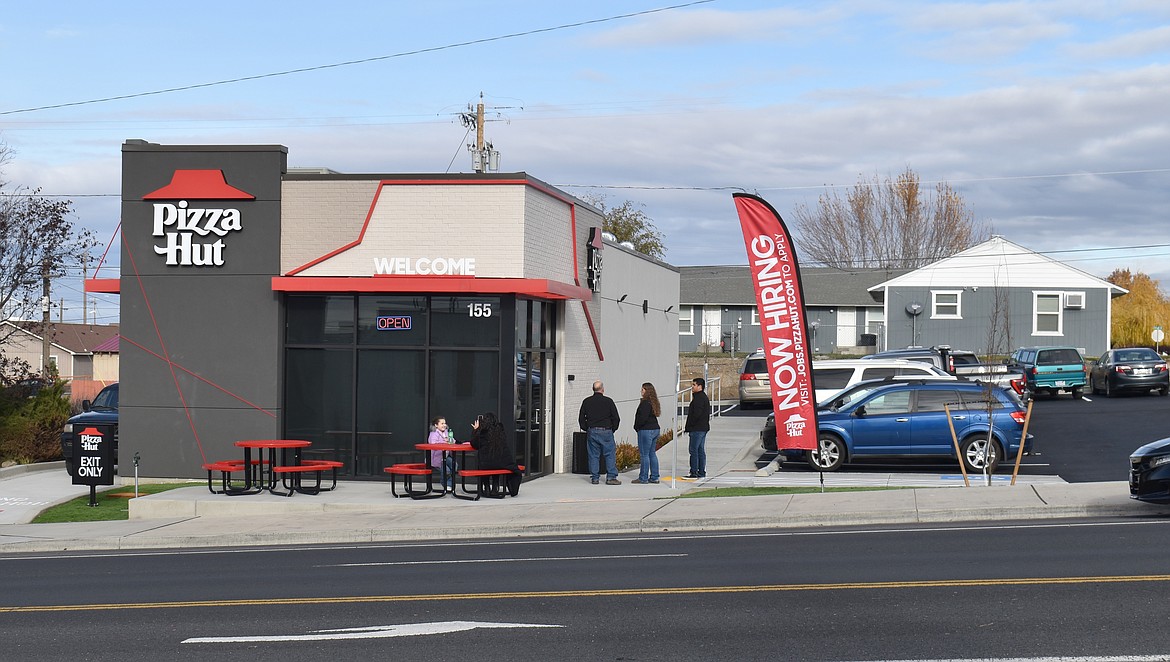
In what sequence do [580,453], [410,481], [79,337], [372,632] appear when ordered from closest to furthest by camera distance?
[372,632]
[410,481]
[580,453]
[79,337]

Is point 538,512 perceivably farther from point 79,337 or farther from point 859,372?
point 79,337

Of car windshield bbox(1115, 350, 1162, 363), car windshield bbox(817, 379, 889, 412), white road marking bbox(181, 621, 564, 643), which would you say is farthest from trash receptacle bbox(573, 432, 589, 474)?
car windshield bbox(1115, 350, 1162, 363)

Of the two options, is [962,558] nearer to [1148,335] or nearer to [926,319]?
[926,319]

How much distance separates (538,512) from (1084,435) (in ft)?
52.5

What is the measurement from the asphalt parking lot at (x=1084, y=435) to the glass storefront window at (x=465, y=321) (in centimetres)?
659

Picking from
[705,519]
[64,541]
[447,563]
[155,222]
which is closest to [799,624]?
[447,563]

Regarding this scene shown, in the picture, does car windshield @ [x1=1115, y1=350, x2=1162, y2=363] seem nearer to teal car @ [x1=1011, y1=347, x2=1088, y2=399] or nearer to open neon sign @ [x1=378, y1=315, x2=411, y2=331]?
teal car @ [x1=1011, y1=347, x2=1088, y2=399]

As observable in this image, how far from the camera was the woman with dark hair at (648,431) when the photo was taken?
64.2 ft

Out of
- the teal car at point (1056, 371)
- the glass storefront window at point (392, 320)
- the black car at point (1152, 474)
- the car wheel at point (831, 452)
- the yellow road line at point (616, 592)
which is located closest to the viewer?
the yellow road line at point (616, 592)

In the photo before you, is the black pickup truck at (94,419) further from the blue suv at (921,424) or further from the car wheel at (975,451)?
the car wheel at (975,451)

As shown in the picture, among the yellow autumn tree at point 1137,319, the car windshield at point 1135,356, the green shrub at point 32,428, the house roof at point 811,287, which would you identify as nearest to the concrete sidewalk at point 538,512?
the green shrub at point 32,428

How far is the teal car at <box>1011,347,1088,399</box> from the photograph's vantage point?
39750mm

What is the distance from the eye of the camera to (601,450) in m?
20.2

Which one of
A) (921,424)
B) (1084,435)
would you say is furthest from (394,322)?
(1084,435)
